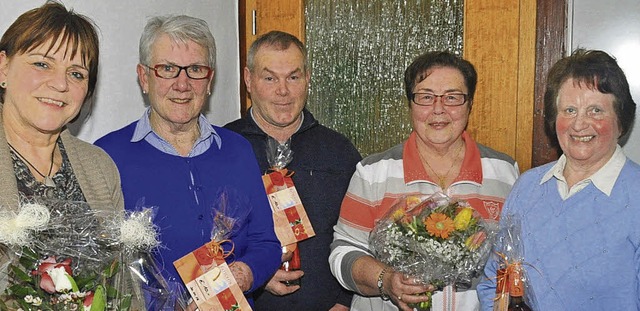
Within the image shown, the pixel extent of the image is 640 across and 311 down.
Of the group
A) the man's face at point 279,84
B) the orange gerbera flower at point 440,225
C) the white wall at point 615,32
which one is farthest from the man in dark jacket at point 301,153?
the white wall at point 615,32

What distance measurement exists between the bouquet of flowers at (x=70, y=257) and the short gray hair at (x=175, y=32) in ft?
2.63

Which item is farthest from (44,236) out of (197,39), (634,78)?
(634,78)

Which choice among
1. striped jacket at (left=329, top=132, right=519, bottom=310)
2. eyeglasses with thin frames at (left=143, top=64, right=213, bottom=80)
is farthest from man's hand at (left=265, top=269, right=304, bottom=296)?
eyeglasses with thin frames at (left=143, top=64, right=213, bottom=80)

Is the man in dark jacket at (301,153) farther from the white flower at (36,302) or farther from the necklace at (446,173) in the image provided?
the white flower at (36,302)

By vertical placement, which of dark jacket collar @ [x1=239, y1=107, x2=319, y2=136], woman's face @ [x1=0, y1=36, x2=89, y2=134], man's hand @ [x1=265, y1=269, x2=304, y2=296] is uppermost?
woman's face @ [x1=0, y1=36, x2=89, y2=134]

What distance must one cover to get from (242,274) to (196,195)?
1.00ft

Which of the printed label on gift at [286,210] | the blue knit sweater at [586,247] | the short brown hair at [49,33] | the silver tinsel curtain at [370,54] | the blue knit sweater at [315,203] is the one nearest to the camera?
the short brown hair at [49,33]

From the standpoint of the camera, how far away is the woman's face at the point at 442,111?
2.51 meters

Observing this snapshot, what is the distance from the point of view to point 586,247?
2.04 metres

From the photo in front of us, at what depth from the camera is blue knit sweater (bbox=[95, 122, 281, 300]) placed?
7.49 ft

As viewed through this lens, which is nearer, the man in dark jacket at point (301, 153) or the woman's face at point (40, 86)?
the woman's face at point (40, 86)

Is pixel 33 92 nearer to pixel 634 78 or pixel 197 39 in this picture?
pixel 197 39

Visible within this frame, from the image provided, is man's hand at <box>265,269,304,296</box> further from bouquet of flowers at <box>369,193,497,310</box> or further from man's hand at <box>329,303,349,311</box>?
bouquet of flowers at <box>369,193,497,310</box>

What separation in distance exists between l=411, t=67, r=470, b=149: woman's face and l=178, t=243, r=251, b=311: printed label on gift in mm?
894
